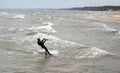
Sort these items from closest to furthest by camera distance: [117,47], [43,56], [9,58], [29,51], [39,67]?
[39,67] < [9,58] < [43,56] < [29,51] < [117,47]

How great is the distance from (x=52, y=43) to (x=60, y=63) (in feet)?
22.2

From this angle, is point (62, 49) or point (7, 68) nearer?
point (7, 68)

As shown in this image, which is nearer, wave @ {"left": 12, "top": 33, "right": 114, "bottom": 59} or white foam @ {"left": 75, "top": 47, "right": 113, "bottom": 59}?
white foam @ {"left": 75, "top": 47, "right": 113, "bottom": 59}

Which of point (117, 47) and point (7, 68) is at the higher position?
point (7, 68)

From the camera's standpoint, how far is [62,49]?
1650cm

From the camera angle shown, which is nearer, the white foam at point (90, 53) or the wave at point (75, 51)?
the white foam at point (90, 53)

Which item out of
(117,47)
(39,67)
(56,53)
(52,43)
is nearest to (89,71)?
(39,67)

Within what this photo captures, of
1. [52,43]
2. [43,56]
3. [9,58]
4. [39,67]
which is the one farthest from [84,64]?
[52,43]

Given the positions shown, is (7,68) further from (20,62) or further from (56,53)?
(56,53)

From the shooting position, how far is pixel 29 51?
15742mm

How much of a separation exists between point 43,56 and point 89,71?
4158 millimetres

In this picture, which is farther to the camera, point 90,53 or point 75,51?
point 75,51

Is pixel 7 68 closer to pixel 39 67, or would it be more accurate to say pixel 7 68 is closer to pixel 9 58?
pixel 39 67

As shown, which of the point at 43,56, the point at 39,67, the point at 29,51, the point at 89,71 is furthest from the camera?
the point at 29,51
